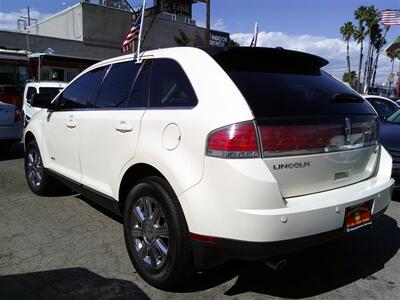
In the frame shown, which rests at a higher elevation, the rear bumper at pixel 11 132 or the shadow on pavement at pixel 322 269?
the rear bumper at pixel 11 132

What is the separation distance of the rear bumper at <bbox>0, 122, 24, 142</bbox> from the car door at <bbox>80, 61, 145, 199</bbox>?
17.5 feet

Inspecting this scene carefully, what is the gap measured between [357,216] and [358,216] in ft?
0.05

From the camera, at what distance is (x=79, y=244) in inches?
156

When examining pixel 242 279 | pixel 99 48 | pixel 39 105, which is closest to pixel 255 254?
pixel 242 279

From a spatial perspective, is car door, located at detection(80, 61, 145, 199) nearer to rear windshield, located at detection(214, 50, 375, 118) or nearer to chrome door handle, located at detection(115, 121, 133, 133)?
chrome door handle, located at detection(115, 121, 133, 133)

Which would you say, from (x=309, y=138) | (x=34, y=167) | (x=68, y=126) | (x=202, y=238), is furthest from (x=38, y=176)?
(x=309, y=138)

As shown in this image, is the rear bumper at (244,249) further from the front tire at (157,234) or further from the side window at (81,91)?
the side window at (81,91)

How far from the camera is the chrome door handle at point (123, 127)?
3.38 metres

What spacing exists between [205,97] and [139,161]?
78 centimetres

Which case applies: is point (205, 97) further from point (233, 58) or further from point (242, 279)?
point (242, 279)

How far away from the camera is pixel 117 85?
388 cm

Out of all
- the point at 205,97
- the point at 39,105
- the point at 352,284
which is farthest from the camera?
the point at 39,105

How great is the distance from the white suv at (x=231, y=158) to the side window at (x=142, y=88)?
0.01 meters

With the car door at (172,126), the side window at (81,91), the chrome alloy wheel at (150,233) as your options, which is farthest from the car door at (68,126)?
the chrome alloy wheel at (150,233)
